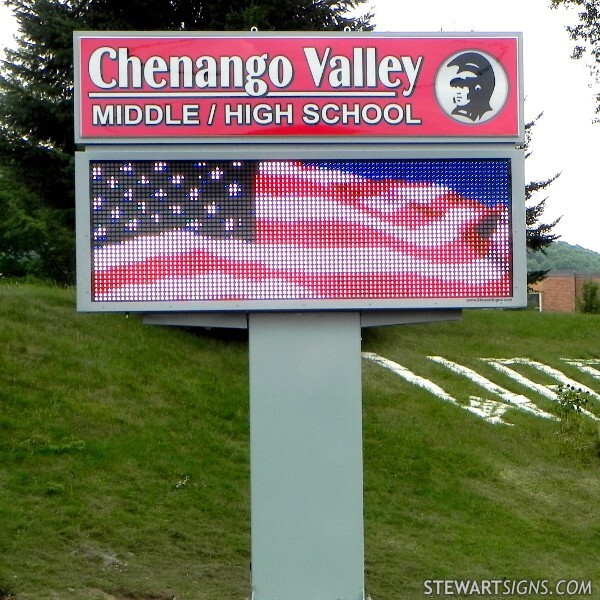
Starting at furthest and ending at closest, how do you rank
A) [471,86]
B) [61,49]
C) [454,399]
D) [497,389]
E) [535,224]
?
[535,224]
[497,389]
[61,49]
[454,399]
[471,86]

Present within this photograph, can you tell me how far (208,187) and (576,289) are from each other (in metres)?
58.8

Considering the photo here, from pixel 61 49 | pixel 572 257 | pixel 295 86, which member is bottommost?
pixel 295 86

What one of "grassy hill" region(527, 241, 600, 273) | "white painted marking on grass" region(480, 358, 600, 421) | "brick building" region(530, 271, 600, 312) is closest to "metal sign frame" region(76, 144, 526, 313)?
"white painted marking on grass" region(480, 358, 600, 421)

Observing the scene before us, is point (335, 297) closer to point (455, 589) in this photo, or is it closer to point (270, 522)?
point (270, 522)

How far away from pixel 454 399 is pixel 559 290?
1957 inches

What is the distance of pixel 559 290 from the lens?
6359cm

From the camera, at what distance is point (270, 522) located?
7.07 meters

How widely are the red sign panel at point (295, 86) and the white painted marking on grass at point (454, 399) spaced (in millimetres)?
8601

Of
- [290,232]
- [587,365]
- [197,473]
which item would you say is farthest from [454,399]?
[290,232]

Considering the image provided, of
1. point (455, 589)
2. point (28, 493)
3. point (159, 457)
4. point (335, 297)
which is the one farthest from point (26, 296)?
point (335, 297)

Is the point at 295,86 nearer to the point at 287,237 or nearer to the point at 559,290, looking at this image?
the point at 287,237

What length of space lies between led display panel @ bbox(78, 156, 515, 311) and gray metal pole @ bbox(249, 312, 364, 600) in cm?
52

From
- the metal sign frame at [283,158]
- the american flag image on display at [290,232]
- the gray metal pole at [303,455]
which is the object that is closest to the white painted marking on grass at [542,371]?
the gray metal pole at [303,455]

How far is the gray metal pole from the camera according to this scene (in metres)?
7.04
